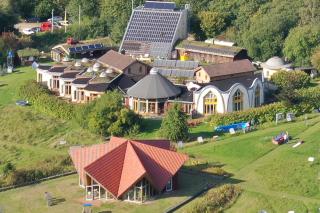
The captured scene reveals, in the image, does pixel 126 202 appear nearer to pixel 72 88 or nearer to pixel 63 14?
pixel 72 88

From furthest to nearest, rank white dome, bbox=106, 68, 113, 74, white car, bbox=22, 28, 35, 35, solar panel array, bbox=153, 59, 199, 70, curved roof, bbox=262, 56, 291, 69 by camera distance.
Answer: white car, bbox=22, 28, 35, 35, curved roof, bbox=262, 56, 291, 69, solar panel array, bbox=153, 59, 199, 70, white dome, bbox=106, 68, 113, 74

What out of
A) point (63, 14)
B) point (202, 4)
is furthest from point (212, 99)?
point (63, 14)

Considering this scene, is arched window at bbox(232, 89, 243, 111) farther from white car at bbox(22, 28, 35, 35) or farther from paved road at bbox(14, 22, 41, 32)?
paved road at bbox(14, 22, 41, 32)

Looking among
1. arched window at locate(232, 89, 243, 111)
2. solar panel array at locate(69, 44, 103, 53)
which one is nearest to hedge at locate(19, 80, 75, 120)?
solar panel array at locate(69, 44, 103, 53)

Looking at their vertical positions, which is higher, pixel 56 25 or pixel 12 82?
pixel 56 25

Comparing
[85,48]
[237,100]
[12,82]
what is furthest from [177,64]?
[12,82]

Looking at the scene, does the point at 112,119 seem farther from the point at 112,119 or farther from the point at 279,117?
the point at 279,117
